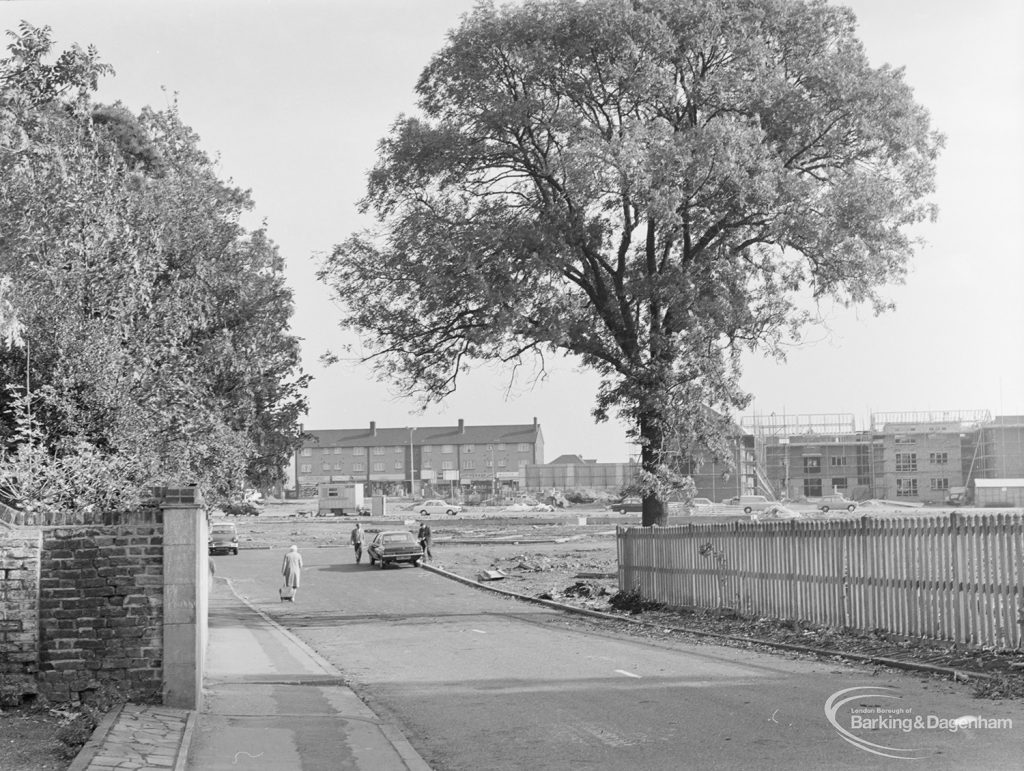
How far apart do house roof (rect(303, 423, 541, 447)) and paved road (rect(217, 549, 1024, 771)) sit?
14289cm

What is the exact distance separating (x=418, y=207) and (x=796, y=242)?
7.82m

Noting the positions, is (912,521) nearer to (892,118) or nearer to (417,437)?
(892,118)

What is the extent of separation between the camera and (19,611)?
9664 millimetres

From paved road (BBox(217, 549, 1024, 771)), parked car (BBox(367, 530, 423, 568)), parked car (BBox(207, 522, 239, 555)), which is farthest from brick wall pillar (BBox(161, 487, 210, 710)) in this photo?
parked car (BBox(207, 522, 239, 555))

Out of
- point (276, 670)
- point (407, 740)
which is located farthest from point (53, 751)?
point (276, 670)

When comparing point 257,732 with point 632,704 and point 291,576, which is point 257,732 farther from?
point 291,576

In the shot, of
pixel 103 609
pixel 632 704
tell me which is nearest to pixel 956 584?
pixel 632 704

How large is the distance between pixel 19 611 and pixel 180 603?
1300 millimetres

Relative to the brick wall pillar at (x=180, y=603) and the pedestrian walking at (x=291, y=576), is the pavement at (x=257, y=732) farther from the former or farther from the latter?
the pedestrian walking at (x=291, y=576)

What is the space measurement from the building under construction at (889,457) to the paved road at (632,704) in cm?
9726

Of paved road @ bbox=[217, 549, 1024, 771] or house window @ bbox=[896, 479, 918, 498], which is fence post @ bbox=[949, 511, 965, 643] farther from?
house window @ bbox=[896, 479, 918, 498]

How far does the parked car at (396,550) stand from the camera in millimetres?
41125

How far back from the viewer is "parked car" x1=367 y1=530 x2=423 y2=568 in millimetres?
41125

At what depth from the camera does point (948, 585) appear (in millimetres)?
13727
